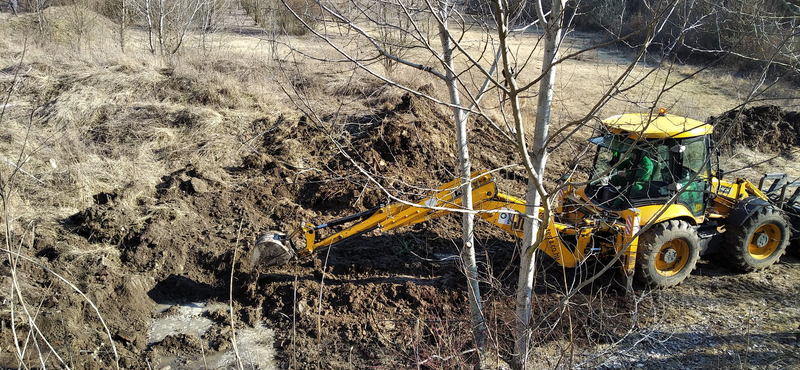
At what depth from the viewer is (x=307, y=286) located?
6.80 m

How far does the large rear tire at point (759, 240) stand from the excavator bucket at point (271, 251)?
17.7 feet

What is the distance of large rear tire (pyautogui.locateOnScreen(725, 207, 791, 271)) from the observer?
22.1ft

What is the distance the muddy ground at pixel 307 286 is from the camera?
5602mm

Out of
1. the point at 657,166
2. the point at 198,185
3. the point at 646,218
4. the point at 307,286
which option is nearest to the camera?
the point at 646,218

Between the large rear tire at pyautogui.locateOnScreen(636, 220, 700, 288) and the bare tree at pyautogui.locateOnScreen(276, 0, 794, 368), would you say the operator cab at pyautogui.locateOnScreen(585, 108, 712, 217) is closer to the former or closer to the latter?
the large rear tire at pyautogui.locateOnScreen(636, 220, 700, 288)

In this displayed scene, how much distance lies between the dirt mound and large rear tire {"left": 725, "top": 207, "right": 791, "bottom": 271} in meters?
5.17

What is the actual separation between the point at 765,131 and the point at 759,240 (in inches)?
237

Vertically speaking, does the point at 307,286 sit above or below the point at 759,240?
below

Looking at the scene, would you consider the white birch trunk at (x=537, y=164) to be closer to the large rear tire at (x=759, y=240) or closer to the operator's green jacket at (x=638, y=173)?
the operator's green jacket at (x=638, y=173)

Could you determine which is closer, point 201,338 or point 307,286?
point 201,338

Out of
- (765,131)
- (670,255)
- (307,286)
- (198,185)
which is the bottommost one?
(307,286)

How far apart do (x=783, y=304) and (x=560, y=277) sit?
253cm

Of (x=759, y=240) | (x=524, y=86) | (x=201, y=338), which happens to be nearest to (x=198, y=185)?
(x=201, y=338)

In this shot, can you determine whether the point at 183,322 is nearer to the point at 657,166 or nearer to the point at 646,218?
the point at 646,218
